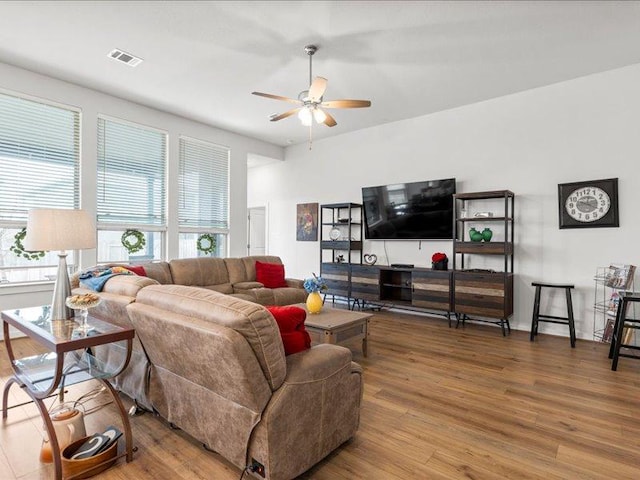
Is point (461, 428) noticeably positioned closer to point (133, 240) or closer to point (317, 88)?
point (317, 88)

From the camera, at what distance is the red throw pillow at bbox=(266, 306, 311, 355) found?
185cm

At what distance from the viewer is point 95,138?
4.85 m

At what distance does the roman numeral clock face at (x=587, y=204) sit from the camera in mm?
4125

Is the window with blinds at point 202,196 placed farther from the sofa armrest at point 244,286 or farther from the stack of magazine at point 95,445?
the stack of magazine at point 95,445

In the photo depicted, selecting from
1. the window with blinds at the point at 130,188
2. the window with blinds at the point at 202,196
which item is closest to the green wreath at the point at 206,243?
the window with blinds at the point at 202,196

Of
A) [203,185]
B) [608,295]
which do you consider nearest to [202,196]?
[203,185]

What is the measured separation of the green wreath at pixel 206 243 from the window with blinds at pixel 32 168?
199 cm

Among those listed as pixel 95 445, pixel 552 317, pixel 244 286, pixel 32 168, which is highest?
pixel 32 168

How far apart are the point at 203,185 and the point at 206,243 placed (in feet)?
3.47

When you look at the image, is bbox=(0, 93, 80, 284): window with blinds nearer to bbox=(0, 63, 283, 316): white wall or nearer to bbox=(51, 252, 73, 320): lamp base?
bbox=(0, 63, 283, 316): white wall

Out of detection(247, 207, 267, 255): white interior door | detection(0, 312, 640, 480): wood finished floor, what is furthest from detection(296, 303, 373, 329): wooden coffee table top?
detection(247, 207, 267, 255): white interior door

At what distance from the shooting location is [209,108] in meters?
5.40

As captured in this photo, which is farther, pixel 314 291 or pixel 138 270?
pixel 138 270

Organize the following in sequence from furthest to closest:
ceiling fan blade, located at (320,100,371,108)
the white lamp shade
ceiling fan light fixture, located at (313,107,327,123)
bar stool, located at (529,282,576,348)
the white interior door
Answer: the white interior door
bar stool, located at (529,282,576,348)
ceiling fan light fixture, located at (313,107,327,123)
ceiling fan blade, located at (320,100,371,108)
the white lamp shade
